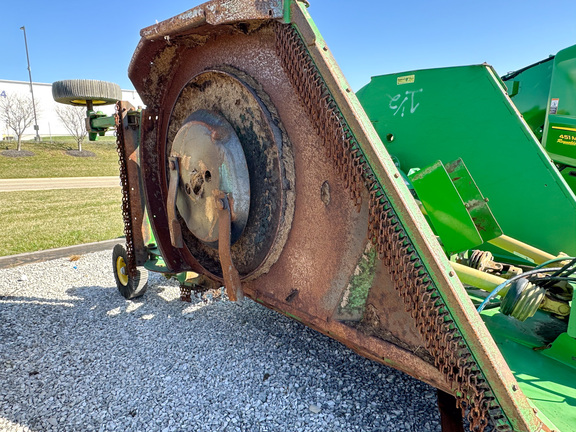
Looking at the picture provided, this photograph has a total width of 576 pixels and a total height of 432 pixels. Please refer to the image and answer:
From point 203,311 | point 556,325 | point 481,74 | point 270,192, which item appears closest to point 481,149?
point 481,74

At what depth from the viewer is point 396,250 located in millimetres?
1443

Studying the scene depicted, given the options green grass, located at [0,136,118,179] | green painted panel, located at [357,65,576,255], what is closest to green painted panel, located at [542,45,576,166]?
green painted panel, located at [357,65,576,255]

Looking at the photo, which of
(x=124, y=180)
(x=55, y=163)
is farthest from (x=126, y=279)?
(x=55, y=163)

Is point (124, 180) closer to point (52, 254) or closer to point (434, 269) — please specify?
point (434, 269)

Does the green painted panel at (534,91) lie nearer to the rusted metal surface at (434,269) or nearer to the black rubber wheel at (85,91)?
the rusted metal surface at (434,269)

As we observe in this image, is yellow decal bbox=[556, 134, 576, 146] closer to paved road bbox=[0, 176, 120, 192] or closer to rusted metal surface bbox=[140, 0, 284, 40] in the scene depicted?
rusted metal surface bbox=[140, 0, 284, 40]

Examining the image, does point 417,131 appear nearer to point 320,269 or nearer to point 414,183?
point 414,183

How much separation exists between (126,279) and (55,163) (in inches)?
858

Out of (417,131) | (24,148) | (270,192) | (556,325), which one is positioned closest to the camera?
(270,192)

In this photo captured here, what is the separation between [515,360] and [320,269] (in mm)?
1032

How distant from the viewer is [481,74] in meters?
2.97

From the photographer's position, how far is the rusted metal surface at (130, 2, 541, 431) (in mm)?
1363

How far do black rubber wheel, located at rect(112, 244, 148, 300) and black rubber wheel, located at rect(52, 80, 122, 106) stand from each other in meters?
1.41

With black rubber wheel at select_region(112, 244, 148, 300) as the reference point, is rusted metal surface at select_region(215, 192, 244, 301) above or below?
above
